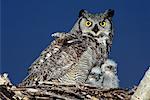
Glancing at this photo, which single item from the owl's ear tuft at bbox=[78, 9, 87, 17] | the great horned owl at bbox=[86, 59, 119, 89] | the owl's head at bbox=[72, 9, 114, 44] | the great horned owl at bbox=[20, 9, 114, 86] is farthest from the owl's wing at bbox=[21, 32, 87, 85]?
the owl's ear tuft at bbox=[78, 9, 87, 17]

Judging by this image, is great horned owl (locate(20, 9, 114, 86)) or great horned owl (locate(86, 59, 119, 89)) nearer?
great horned owl (locate(20, 9, 114, 86))

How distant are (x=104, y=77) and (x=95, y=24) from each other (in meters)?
1.26

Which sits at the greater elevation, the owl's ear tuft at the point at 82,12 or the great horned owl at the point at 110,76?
the owl's ear tuft at the point at 82,12

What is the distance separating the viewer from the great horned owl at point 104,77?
4645mm

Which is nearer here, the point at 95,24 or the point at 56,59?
the point at 56,59

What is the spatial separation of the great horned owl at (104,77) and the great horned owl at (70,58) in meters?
0.07

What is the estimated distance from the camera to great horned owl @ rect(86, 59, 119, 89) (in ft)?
15.2

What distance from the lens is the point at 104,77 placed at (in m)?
4.70

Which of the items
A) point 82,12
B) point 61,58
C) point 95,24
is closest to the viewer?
point 61,58

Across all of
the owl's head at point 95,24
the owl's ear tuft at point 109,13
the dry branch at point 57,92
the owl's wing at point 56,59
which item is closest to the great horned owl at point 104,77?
the owl's wing at point 56,59

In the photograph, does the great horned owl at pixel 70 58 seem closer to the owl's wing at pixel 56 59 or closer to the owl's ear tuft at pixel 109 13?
the owl's wing at pixel 56 59

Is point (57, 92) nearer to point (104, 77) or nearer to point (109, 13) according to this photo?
point (104, 77)

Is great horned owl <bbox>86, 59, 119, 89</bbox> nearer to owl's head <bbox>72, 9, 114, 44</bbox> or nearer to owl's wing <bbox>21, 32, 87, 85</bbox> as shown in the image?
owl's wing <bbox>21, 32, 87, 85</bbox>

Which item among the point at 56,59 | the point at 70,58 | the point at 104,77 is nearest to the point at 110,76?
the point at 104,77
